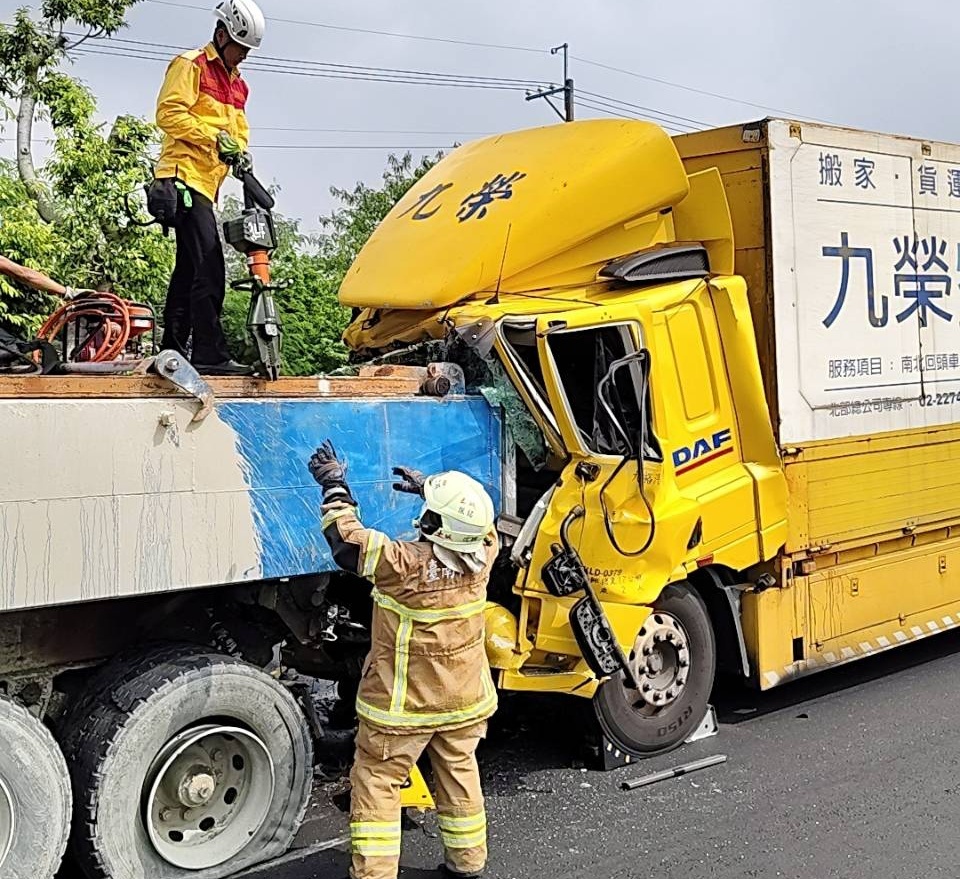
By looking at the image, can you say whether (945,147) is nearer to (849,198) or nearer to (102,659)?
(849,198)

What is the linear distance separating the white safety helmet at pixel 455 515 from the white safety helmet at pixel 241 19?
214 centimetres

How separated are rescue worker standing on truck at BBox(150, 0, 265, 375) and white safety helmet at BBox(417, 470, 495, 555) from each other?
124 centimetres

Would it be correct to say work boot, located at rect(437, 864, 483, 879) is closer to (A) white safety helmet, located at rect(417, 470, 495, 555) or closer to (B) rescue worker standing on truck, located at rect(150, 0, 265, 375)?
(A) white safety helmet, located at rect(417, 470, 495, 555)

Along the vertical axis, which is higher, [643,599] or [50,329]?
[50,329]

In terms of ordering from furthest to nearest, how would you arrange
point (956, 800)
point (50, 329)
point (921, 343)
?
point (921, 343), point (956, 800), point (50, 329)

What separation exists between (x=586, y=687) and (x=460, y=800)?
98 centimetres

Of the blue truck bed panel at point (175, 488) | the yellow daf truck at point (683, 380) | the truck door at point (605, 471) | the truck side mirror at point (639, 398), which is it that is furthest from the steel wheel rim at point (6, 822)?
the truck side mirror at point (639, 398)

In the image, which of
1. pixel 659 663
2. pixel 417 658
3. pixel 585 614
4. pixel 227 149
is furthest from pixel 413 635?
pixel 227 149

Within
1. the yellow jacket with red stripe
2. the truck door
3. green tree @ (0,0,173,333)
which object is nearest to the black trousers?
the yellow jacket with red stripe

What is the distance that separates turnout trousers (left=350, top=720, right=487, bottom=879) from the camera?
12.4 ft

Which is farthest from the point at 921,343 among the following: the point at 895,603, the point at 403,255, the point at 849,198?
the point at 403,255

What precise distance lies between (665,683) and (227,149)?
10.3 ft

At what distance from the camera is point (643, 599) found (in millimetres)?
4906

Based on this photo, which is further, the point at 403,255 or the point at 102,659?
the point at 403,255
